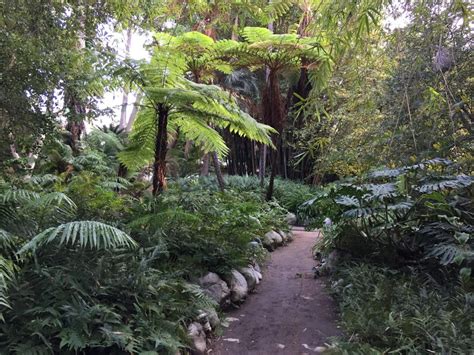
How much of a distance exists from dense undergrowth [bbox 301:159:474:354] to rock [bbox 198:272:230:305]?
997mm

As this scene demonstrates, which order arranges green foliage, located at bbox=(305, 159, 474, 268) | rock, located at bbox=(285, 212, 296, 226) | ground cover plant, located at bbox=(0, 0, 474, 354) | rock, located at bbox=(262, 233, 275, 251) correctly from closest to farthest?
1. ground cover plant, located at bbox=(0, 0, 474, 354)
2. green foliage, located at bbox=(305, 159, 474, 268)
3. rock, located at bbox=(262, 233, 275, 251)
4. rock, located at bbox=(285, 212, 296, 226)

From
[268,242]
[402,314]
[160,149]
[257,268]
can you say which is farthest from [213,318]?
[268,242]

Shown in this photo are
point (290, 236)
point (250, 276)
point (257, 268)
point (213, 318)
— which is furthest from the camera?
point (290, 236)

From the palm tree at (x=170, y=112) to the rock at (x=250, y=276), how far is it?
1.44 m

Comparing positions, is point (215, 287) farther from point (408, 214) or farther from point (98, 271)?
point (408, 214)

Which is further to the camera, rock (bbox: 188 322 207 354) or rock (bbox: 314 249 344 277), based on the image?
rock (bbox: 314 249 344 277)

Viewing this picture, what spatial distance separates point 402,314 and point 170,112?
11.0 ft

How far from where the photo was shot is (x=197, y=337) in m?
2.66

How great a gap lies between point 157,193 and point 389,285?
2.70 metres

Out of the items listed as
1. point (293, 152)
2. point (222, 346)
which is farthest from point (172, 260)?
point (293, 152)

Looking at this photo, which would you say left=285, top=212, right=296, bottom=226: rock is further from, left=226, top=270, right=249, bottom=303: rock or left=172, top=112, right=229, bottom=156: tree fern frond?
left=226, top=270, right=249, bottom=303: rock

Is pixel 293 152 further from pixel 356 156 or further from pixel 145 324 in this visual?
pixel 145 324

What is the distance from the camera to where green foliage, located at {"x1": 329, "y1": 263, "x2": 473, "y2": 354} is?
2297 mm

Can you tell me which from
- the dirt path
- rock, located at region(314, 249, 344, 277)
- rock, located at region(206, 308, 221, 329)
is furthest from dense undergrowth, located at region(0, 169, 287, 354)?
rock, located at region(314, 249, 344, 277)
